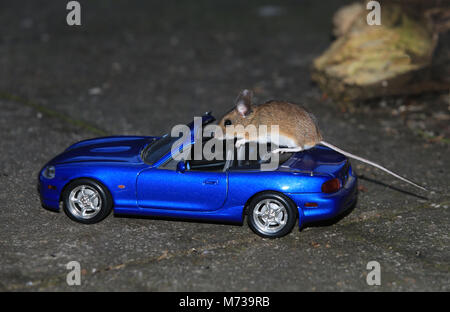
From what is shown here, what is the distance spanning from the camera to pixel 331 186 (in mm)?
6602

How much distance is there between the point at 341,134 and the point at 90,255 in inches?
192

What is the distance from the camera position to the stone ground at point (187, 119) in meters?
6.09

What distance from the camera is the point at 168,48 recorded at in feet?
46.9

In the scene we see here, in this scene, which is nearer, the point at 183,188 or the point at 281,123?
the point at 183,188

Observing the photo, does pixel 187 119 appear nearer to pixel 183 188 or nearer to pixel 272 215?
pixel 183 188

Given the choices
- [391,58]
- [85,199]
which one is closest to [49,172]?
[85,199]

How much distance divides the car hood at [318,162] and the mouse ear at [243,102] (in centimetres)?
75

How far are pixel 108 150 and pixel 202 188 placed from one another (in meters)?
1.26

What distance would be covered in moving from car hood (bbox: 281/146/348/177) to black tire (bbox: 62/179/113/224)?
6.10 feet

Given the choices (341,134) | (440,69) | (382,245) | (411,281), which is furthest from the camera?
(440,69)

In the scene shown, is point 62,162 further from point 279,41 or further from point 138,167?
point 279,41

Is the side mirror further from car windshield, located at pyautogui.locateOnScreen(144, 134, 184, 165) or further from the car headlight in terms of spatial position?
the car headlight

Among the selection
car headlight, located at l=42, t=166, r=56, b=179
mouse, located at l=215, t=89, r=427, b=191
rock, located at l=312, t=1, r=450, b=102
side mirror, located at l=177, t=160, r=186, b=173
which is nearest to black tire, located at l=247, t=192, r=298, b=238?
mouse, located at l=215, t=89, r=427, b=191
